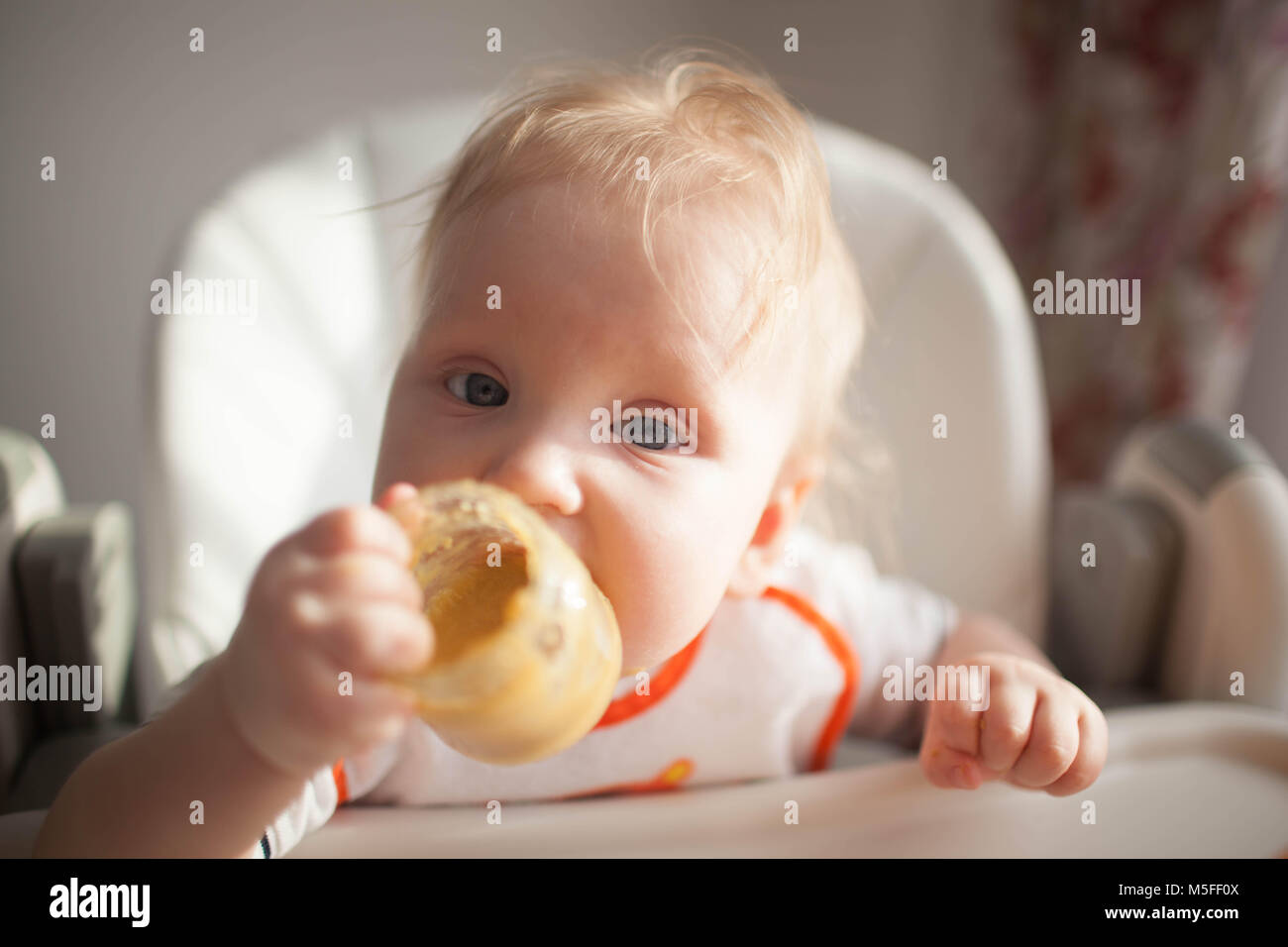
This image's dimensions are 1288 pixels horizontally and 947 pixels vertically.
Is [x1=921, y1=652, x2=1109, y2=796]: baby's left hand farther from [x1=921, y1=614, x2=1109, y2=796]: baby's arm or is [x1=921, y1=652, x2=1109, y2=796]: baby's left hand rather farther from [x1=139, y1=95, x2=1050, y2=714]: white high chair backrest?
[x1=139, y1=95, x2=1050, y2=714]: white high chair backrest

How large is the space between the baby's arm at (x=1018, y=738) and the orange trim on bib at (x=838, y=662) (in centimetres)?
22

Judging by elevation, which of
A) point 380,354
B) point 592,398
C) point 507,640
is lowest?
point 507,640

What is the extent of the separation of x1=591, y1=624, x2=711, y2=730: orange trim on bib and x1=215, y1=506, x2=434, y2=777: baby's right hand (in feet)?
1.12

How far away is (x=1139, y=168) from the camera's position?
1259mm

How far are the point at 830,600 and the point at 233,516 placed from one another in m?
0.49

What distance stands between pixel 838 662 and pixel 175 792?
512mm

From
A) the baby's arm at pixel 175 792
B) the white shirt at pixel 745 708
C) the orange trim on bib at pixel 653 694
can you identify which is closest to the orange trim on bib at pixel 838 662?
the white shirt at pixel 745 708

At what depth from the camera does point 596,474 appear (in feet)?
1.56

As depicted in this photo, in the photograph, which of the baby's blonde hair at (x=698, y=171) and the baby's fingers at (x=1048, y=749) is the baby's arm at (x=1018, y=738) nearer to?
the baby's fingers at (x=1048, y=749)

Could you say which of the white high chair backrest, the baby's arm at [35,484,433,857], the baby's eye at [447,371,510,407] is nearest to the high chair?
the white high chair backrest

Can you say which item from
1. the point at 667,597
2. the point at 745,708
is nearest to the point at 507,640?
the point at 667,597

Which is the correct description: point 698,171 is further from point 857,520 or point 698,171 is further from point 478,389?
point 857,520

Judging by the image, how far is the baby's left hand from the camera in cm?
53
